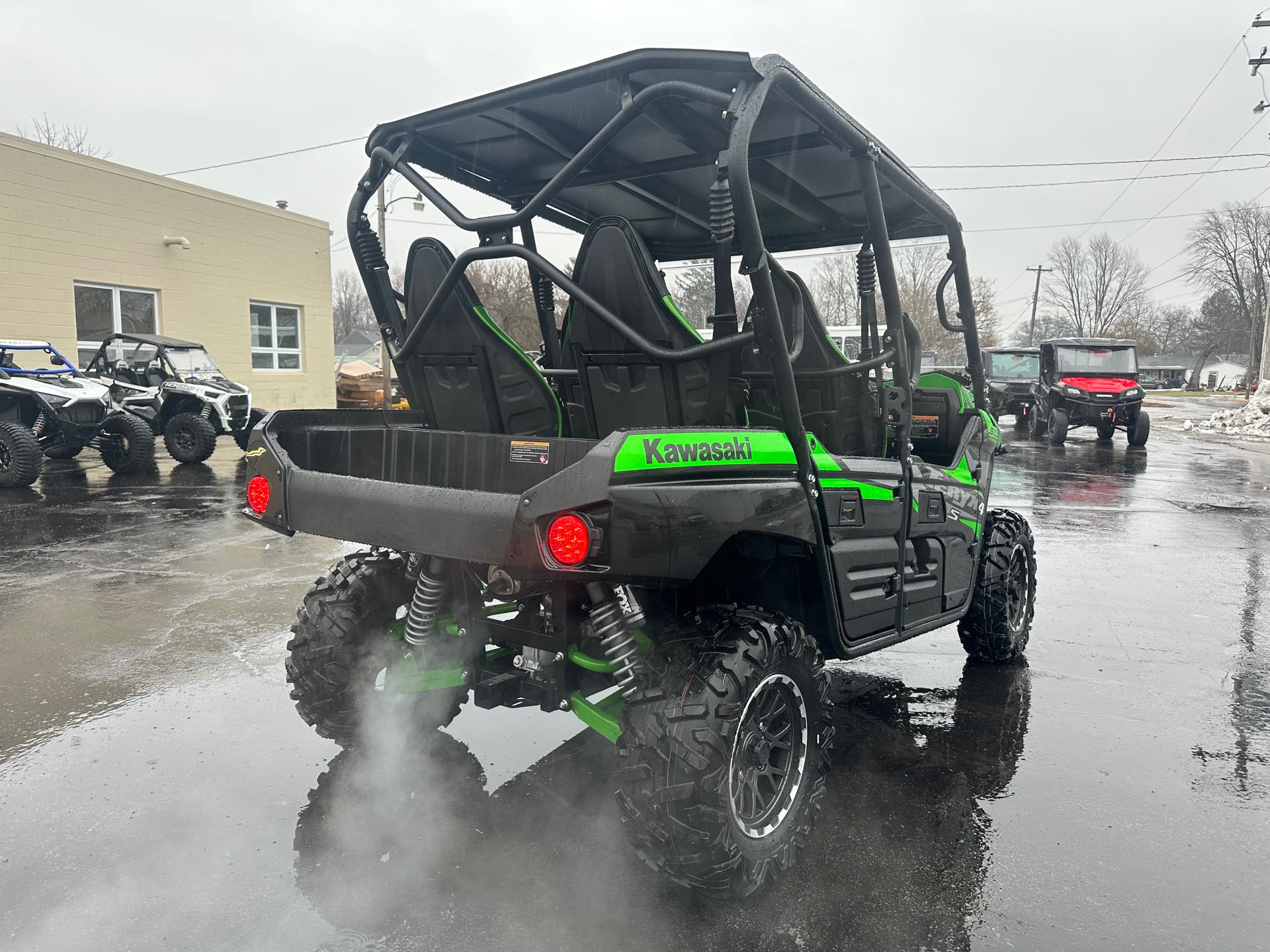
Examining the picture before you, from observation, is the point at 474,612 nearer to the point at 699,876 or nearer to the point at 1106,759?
the point at 699,876

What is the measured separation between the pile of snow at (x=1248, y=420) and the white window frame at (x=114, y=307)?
2446cm

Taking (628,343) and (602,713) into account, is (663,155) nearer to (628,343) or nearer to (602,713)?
(628,343)

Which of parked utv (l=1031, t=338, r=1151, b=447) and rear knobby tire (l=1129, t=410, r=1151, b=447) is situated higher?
parked utv (l=1031, t=338, r=1151, b=447)

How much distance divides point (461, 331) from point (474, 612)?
99cm

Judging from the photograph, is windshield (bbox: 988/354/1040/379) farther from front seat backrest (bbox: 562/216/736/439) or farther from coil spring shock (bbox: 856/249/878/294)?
front seat backrest (bbox: 562/216/736/439)

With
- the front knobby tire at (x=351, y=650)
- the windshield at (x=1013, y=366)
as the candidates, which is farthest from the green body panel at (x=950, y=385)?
the windshield at (x=1013, y=366)

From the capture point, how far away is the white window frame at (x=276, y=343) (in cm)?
2119

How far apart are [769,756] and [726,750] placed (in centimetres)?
41

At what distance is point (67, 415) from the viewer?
1210 cm

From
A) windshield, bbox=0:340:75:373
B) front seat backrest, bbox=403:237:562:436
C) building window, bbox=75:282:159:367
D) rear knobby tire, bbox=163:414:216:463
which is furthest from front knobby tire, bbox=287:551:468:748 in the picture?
building window, bbox=75:282:159:367

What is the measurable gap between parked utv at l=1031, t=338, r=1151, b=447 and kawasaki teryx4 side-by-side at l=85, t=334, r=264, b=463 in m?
15.9

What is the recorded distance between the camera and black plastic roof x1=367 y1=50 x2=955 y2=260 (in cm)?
279

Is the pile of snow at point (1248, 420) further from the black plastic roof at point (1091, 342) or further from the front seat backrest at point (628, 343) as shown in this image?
the front seat backrest at point (628, 343)

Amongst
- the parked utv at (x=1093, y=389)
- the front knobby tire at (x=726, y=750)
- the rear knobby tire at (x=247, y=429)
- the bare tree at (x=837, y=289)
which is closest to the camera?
the front knobby tire at (x=726, y=750)
